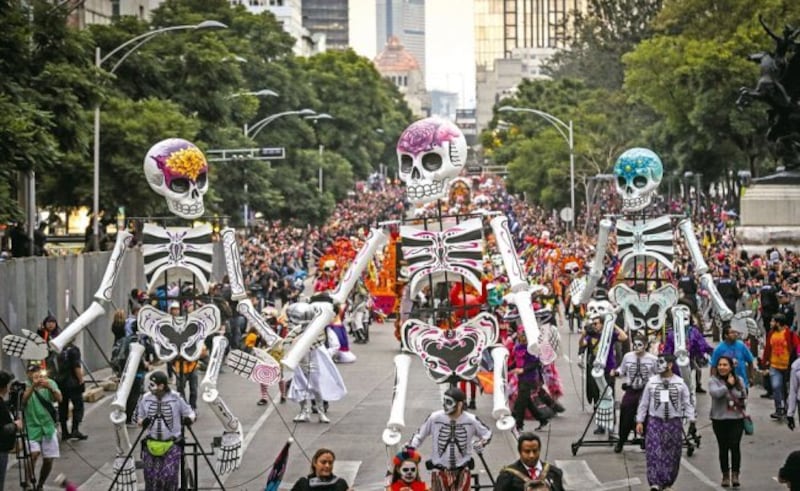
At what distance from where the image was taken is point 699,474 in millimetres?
19031

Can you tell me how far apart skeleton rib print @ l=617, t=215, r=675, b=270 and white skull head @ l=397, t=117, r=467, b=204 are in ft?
18.1

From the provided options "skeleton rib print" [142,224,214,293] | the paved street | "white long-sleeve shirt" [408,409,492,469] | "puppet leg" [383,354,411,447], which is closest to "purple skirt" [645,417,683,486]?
the paved street

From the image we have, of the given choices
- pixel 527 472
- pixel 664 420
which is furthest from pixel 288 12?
pixel 527 472

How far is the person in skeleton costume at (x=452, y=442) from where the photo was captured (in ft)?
47.8

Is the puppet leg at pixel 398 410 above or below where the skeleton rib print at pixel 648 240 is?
below

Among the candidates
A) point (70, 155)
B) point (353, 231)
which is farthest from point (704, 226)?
point (70, 155)

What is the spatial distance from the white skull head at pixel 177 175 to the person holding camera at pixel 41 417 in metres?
2.16

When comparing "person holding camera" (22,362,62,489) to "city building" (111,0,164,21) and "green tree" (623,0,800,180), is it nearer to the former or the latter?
"green tree" (623,0,800,180)

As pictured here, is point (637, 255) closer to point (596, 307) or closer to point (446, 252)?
point (596, 307)

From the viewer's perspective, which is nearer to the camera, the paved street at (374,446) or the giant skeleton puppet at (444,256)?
the giant skeleton puppet at (444,256)

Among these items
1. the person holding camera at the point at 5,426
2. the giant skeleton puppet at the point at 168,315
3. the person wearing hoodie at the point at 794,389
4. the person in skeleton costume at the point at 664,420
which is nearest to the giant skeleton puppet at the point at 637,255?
the person wearing hoodie at the point at 794,389

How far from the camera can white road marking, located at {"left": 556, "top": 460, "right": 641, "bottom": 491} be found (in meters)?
18.1

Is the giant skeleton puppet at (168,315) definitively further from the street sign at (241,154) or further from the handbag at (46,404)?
the street sign at (241,154)

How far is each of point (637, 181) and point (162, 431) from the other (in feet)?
23.3
